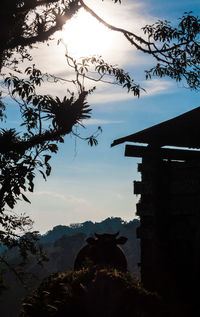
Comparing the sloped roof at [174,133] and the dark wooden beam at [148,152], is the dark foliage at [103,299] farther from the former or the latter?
the dark wooden beam at [148,152]

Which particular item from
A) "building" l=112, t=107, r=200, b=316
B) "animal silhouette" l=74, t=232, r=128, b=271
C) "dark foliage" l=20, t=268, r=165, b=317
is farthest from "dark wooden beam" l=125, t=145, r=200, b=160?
"dark foliage" l=20, t=268, r=165, b=317

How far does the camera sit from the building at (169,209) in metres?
7.82

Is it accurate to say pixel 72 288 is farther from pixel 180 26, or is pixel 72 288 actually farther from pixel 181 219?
pixel 180 26

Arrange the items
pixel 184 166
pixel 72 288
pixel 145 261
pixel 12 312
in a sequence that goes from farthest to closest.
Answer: pixel 12 312, pixel 145 261, pixel 184 166, pixel 72 288

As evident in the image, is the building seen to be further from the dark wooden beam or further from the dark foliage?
the dark foliage

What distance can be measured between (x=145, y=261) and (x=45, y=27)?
703cm

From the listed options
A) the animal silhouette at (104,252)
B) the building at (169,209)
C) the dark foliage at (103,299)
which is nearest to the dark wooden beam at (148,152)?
the building at (169,209)

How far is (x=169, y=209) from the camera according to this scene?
8461mm

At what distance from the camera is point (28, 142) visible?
7.30m

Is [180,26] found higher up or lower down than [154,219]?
higher up

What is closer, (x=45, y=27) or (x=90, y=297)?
(x=90, y=297)

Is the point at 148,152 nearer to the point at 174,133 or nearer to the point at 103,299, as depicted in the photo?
the point at 174,133

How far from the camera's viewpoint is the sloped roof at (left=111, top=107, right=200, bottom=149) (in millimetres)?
7844

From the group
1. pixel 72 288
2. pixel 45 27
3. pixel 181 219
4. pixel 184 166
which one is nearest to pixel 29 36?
pixel 45 27
